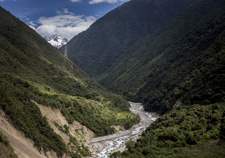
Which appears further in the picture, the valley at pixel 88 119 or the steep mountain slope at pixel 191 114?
the steep mountain slope at pixel 191 114

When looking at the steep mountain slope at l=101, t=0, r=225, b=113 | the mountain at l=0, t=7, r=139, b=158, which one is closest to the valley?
the mountain at l=0, t=7, r=139, b=158

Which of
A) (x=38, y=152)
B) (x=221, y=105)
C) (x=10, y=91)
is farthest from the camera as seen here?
(x=221, y=105)

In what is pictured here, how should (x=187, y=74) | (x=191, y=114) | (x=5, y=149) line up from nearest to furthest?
1. (x=5, y=149)
2. (x=191, y=114)
3. (x=187, y=74)

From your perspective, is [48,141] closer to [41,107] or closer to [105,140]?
[41,107]

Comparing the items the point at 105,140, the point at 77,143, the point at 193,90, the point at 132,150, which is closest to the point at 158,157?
the point at 132,150

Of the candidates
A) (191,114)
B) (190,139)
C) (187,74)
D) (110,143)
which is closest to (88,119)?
(110,143)

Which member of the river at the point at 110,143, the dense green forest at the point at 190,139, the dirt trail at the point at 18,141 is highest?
the dirt trail at the point at 18,141

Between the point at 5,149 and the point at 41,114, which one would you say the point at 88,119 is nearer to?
the point at 41,114

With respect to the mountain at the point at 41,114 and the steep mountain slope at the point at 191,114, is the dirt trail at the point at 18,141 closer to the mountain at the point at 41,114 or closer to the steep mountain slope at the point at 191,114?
the mountain at the point at 41,114

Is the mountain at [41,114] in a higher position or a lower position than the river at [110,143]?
higher

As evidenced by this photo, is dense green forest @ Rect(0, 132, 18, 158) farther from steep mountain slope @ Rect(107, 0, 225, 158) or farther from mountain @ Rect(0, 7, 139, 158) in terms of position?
steep mountain slope @ Rect(107, 0, 225, 158)

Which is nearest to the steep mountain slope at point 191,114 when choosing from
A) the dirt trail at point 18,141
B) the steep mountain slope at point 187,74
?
the steep mountain slope at point 187,74
